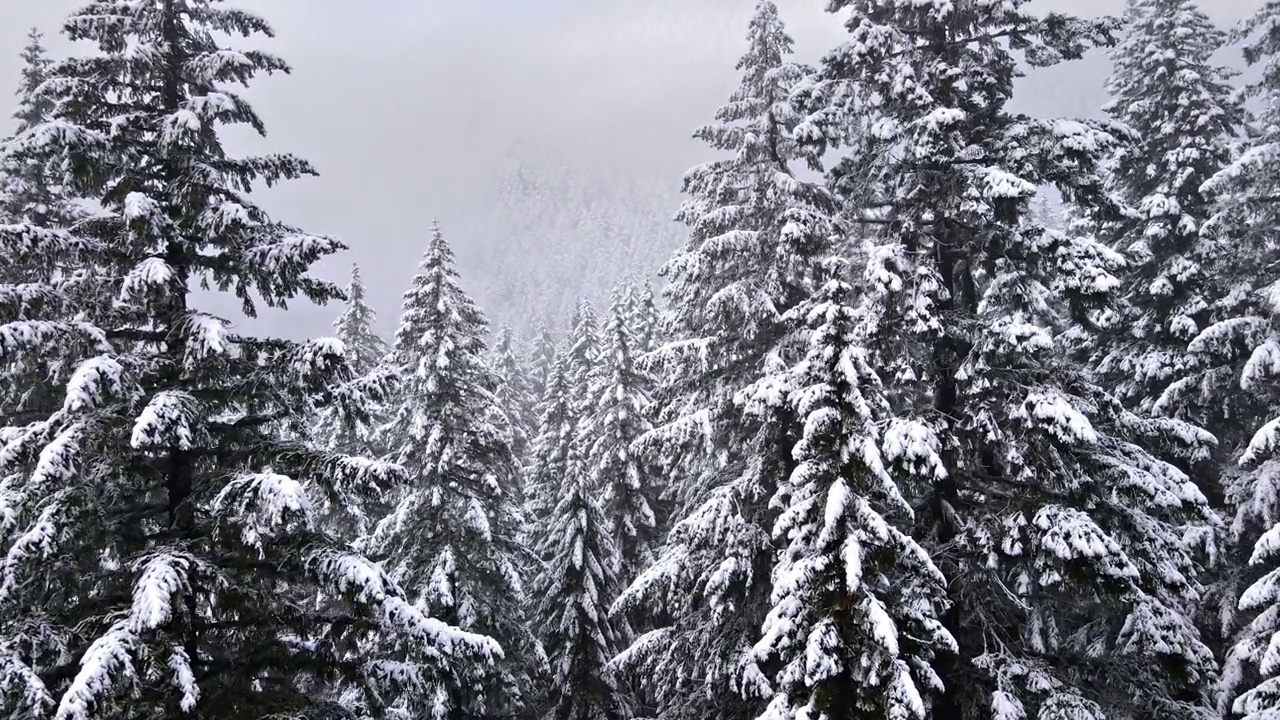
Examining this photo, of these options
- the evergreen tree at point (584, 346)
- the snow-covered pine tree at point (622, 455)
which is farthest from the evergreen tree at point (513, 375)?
the snow-covered pine tree at point (622, 455)

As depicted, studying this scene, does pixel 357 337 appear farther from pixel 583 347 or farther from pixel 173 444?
pixel 173 444

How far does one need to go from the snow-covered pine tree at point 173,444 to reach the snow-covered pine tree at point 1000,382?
22.5 feet

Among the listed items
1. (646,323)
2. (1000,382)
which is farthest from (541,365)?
(1000,382)

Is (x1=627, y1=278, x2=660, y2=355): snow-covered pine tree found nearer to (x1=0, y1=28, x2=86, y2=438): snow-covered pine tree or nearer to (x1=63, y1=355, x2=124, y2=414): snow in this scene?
(x1=0, y1=28, x2=86, y2=438): snow-covered pine tree

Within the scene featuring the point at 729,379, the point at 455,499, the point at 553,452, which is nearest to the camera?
the point at 729,379

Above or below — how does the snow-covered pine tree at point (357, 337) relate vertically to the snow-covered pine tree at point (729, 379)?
above

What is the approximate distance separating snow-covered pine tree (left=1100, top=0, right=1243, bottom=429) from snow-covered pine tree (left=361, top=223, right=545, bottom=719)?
53.7ft

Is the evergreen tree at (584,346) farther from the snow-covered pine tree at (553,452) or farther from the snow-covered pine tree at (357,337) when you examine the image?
the snow-covered pine tree at (357,337)

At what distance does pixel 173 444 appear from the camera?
775 centimetres

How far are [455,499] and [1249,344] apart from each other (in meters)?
18.8

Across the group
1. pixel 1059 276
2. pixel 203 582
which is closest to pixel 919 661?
pixel 1059 276

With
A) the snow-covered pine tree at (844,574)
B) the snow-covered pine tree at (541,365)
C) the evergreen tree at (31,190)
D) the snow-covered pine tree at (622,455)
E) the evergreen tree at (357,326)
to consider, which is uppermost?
the snow-covered pine tree at (541,365)

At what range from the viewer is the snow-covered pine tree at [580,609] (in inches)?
791

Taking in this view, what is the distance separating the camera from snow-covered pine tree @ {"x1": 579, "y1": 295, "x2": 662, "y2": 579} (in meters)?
23.3
